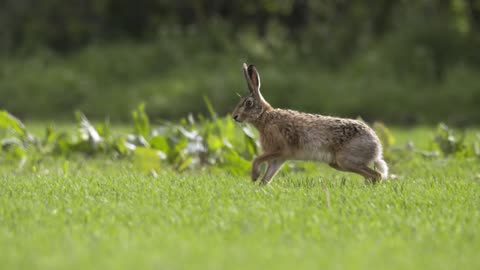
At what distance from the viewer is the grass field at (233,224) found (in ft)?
13.5

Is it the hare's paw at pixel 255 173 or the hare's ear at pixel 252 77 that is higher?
the hare's ear at pixel 252 77

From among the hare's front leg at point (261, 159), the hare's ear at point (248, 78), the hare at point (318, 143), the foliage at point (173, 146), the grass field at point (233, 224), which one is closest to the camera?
the grass field at point (233, 224)

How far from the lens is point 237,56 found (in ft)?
69.9

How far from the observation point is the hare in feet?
22.9

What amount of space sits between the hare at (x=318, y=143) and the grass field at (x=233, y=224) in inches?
6.9

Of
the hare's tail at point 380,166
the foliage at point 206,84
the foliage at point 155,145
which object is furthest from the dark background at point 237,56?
the hare's tail at point 380,166

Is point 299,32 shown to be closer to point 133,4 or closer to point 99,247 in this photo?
point 133,4

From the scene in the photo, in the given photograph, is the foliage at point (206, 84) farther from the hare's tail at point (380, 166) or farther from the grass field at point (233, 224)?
the grass field at point (233, 224)

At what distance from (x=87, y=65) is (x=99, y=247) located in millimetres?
17529

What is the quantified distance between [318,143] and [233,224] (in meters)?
2.17

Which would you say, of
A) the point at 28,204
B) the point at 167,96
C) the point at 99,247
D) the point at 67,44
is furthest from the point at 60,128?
the point at 99,247

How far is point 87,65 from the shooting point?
70.3ft


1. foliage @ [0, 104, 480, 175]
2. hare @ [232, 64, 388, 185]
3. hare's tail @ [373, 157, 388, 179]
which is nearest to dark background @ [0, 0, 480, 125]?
foliage @ [0, 104, 480, 175]

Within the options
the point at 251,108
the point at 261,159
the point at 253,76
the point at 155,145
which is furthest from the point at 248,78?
the point at 155,145
